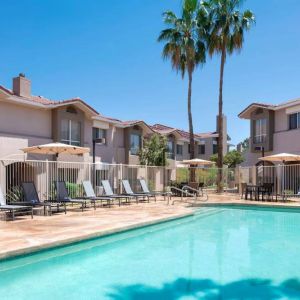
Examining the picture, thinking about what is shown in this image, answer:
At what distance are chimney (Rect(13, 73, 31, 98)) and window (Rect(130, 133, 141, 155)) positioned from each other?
34.1ft

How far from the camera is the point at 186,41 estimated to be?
28.0 metres

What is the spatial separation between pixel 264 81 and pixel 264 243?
16.6m

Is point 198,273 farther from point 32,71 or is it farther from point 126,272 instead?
point 32,71

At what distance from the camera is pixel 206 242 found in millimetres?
11516

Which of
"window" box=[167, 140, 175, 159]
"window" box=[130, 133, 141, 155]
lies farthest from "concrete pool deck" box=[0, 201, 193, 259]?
"window" box=[167, 140, 175, 159]

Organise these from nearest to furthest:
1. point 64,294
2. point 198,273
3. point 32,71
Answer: point 64,294 → point 198,273 → point 32,71

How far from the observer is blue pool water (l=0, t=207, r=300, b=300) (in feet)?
23.2

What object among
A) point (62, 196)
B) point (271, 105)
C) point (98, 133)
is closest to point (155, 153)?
point (98, 133)

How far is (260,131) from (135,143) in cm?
1014

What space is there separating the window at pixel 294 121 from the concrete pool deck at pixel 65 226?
15835 millimetres

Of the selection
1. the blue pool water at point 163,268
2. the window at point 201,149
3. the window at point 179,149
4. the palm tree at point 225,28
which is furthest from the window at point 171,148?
the blue pool water at point 163,268

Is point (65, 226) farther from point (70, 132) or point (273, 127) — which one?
point (273, 127)

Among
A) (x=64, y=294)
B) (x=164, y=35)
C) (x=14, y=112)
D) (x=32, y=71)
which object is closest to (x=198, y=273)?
(x=64, y=294)

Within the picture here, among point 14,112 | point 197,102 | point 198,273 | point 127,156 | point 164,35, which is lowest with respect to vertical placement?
point 198,273
